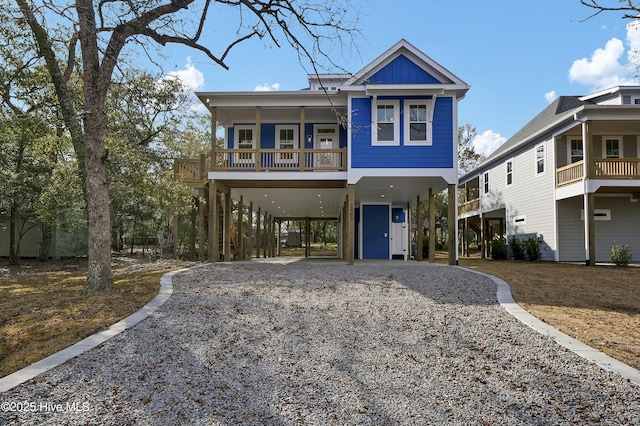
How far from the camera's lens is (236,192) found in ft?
52.1

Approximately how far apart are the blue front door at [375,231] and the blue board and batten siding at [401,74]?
6.34 metres

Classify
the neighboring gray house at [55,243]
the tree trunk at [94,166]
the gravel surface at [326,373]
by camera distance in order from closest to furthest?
the gravel surface at [326,373], the tree trunk at [94,166], the neighboring gray house at [55,243]

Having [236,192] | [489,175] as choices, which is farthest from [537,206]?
[236,192]

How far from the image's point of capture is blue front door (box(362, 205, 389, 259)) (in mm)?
17920

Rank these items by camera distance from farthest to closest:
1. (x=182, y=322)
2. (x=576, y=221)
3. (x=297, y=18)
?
(x=576, y=221), (x=297, y=18), (x=182, y=322)

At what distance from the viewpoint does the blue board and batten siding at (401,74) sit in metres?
13.3

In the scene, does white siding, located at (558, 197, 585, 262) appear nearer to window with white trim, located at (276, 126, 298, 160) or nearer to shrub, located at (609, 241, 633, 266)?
shrub, located at (609, 241, 633, 266)

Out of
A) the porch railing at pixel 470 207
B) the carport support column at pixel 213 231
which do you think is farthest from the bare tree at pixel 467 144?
the carport support column at pixel 213 231

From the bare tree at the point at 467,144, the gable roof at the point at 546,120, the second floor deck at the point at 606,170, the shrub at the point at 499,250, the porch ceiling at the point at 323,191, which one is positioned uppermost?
the bare tree at the point at 467,144

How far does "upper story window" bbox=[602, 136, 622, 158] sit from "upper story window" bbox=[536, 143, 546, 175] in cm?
223

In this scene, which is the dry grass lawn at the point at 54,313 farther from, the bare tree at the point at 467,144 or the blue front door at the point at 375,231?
the bare tree at the point at 467,144

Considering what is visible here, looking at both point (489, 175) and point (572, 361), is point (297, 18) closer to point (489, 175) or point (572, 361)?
point (572, 361)

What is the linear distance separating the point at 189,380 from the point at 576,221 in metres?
17.9

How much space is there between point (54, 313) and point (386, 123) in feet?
34.0
